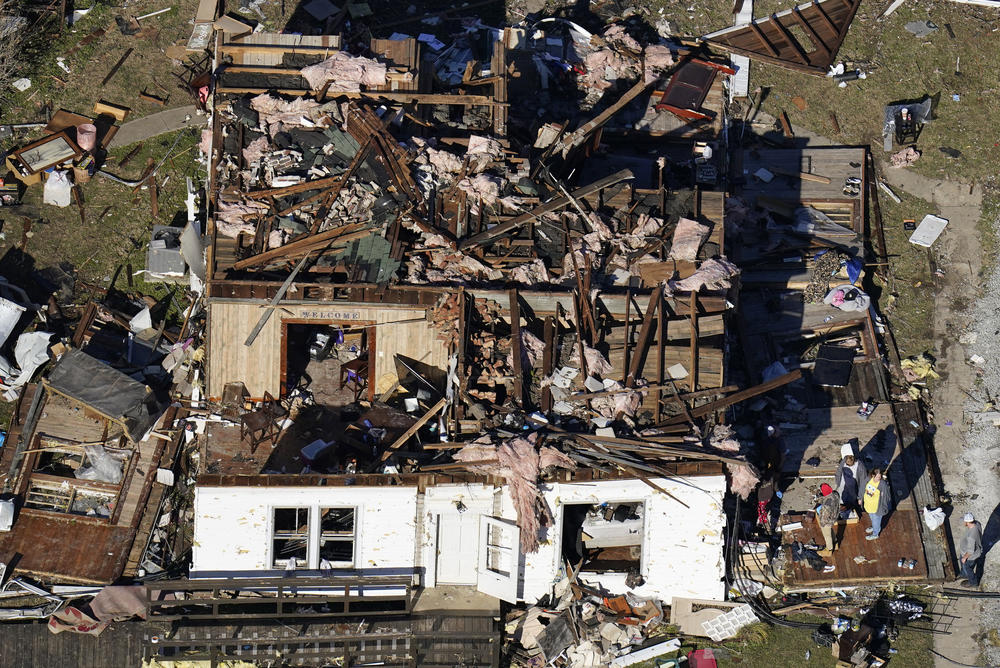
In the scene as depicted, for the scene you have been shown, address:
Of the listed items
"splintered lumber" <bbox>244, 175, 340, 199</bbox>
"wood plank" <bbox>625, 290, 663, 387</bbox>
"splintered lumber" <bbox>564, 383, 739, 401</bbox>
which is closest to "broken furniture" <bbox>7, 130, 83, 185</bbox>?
"splintered lumber" <bbox>244, 175, 340, 199</bbox>

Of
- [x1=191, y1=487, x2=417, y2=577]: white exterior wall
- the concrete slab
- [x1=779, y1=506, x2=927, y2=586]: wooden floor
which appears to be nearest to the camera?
[x1=191, y1=487, x2=417, y2=577]: white exterior wall

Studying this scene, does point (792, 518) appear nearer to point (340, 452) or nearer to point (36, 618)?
point (340, 452)

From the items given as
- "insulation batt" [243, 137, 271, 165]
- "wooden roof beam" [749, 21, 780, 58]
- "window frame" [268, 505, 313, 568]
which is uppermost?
"wooden roof beam" [749, 21, 780, 58]

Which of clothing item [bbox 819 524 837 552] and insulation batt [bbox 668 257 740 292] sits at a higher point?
insulation batt [bbox 668 257 740 292]

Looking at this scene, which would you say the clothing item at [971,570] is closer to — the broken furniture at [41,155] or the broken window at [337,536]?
the broken window at [337,536]

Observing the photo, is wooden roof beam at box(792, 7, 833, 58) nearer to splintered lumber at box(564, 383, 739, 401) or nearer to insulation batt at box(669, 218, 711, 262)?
insulation batt at box(669, 218, 711, 262)

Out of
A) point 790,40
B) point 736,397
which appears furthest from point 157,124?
point 790,40

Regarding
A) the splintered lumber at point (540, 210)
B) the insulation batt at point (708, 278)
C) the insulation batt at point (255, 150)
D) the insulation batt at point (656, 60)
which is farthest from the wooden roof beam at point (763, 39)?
the insulation batt at point (255, 150)

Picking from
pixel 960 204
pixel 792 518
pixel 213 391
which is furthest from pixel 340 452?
pixel 960 204

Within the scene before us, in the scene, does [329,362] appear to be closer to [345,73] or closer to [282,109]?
[282,109]
